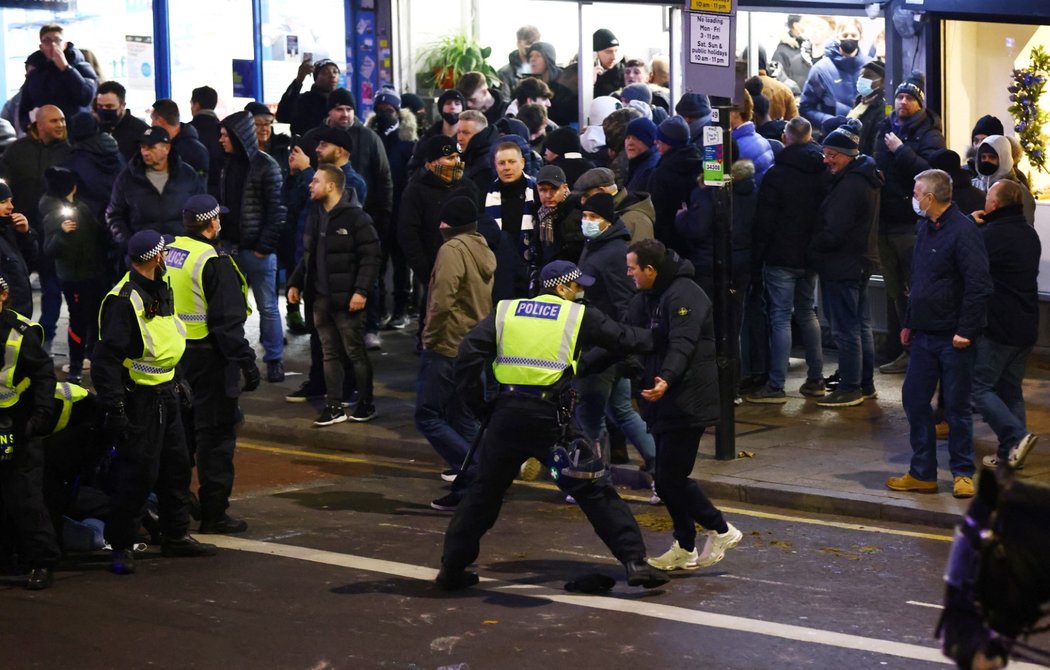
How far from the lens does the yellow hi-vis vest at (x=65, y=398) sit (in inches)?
389

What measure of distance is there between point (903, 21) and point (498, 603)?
28.7 feet

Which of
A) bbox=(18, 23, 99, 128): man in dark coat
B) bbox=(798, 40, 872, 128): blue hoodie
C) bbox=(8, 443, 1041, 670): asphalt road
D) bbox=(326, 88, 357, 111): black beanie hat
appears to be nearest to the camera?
bbox=(8, 443, 1041, 670): asphalt road

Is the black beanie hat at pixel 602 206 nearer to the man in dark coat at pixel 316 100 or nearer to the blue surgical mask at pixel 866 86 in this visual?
the blue surgical mask at pixel 866 86

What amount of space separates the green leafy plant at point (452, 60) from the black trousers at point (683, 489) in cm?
1309

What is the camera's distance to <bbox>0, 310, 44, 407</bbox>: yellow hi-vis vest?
924 centimetres

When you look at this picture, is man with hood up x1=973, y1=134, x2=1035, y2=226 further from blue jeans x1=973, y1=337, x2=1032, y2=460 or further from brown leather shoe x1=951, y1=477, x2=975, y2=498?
brown leather shoe x1=951, y1=477, x2=975, y2=498

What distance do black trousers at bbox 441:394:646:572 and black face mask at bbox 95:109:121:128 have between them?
9303 mm

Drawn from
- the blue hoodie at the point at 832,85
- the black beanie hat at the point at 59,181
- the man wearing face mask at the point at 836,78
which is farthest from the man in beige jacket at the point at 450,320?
the blue hoodie at the point at 832,85

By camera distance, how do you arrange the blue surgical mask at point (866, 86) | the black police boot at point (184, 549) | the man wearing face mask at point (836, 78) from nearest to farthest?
the black police boot at point (184, 549) → the blue surgical mask at point (866, 86) → the man wearing face mask at point (836, 78)

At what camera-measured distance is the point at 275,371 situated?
50.6ft

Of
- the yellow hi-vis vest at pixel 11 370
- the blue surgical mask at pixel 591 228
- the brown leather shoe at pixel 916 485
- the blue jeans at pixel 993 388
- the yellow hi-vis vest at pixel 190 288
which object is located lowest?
the brown leather shoe at pixel 916 485

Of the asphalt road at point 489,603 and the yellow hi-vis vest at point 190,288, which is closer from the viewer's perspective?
the asphalt road at point 489,603

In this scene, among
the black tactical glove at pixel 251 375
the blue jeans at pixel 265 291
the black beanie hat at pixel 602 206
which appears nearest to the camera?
the black tactical glove at pixel 251 375

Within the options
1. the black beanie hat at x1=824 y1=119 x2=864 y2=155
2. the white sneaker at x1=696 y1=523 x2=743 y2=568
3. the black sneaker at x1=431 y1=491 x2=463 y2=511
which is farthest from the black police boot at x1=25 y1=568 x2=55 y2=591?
the black beanie hat at x1=824 y1=119 x2=864 y2=155
